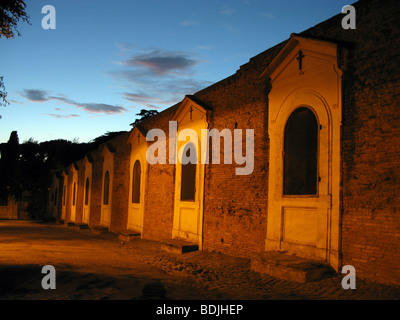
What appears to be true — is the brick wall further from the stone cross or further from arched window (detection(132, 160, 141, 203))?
arched window (detection(132, 160, 141, 203))

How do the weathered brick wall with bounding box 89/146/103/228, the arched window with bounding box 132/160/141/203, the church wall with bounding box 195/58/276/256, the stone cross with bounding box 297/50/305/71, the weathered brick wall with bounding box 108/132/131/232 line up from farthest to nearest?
1. the weathered brick wall with bounding box 89/146/103/228
2. the weathered brick wall with bounding box 108/132/131/232
3. the arched window with bounding box 132/160/141/203
4. the church wall with bounding box 195/58/276/256
5. the stone cross with bounding box 297/50/305/71

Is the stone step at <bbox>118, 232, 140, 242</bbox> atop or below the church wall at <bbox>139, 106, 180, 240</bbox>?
below

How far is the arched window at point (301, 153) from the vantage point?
8.09m

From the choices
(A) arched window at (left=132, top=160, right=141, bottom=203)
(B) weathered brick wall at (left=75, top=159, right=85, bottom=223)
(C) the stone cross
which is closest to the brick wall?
(C) the stone cross

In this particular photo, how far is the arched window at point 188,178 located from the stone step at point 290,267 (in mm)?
4928

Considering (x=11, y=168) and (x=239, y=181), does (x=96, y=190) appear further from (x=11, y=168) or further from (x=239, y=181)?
(x=11, y=168)

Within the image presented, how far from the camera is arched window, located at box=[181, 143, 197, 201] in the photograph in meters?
12.9

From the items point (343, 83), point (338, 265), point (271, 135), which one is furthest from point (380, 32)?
point (338, 265)

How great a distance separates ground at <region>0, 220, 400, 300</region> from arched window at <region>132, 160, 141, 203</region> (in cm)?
698

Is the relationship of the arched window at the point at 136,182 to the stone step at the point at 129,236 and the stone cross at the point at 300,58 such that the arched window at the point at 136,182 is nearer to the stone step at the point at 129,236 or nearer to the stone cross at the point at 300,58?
the stone step at the point at 129,236

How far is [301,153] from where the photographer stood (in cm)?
846

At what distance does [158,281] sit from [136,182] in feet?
35.5

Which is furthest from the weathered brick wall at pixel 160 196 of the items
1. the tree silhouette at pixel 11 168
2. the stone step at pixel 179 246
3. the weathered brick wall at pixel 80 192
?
the tree silhouette at pixel 11 168
